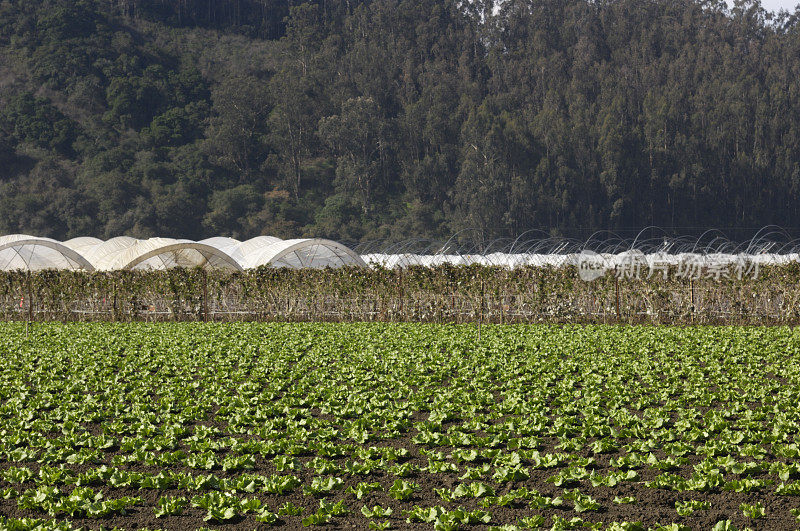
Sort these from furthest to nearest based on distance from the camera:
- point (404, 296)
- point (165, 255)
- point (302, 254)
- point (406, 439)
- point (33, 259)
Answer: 1. point (33, 259)
2. point (302, 254)
3. point (165, 255)
4. point (404, 296)
5. point (406, 439)

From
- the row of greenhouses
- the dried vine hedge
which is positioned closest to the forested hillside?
the row of greenhouses

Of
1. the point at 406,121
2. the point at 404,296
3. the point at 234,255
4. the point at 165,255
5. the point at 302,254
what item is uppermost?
the point at 406,121

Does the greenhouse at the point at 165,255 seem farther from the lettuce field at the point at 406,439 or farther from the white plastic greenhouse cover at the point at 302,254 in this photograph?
the lettuce field at the point at 406,439

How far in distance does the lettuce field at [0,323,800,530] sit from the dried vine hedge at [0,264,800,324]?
7.64 meters

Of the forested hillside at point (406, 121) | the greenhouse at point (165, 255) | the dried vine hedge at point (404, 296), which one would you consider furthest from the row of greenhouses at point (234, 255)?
the forested hillside at point (406, 121)

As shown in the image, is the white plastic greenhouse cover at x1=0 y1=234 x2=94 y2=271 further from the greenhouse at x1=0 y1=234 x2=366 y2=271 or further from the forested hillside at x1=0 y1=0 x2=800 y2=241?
the forested hillside at x1=0 y1=0 x2=800 y2=241

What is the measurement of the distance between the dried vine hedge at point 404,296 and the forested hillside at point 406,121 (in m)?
42.0

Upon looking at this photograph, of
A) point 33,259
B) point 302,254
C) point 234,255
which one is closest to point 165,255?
point 234,255

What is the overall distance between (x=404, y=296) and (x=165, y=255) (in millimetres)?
15953

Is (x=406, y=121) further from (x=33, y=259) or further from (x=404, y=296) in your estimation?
(x=404, y=296)

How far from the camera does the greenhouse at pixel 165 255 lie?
33375mm

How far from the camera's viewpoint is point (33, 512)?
6801mm

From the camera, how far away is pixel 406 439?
918 centimetres

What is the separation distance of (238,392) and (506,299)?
14501mm
